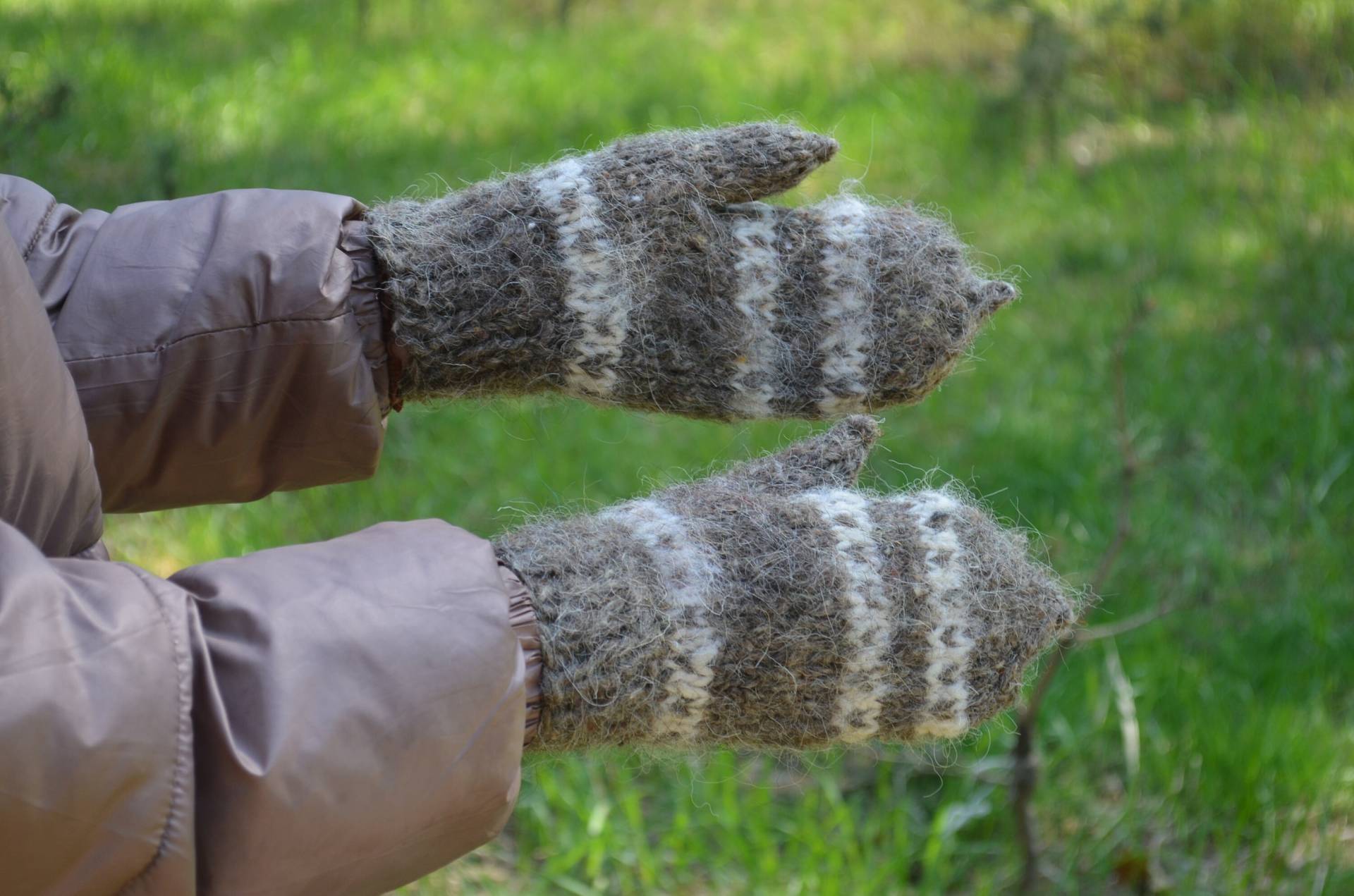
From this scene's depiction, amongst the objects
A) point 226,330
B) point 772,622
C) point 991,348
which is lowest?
point 991,348

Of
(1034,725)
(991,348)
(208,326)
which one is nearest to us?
(208,326)

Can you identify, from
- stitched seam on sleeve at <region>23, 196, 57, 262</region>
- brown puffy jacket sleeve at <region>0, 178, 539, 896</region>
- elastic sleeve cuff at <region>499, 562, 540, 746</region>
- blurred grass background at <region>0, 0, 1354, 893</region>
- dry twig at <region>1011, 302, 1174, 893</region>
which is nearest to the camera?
brown puffy jacket sleeve at <region>0, 178, 539, 896</region>

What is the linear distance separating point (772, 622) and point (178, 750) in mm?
505

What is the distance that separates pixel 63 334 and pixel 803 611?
0.82m

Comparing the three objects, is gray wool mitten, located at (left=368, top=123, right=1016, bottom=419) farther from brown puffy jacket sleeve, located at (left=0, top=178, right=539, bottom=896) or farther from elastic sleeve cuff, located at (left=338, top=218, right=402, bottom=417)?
brown puffy jacket sleeve, located at (left=0, top=178, right=539, bottom=896)

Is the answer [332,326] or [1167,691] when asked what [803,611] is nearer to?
[332,326]

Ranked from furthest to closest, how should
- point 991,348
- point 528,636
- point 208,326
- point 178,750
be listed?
point 991,348, point 208,326, point 528,636, point 178,750

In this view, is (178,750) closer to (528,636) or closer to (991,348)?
(528,636)

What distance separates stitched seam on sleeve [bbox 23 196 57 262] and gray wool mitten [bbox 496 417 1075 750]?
0.61 m

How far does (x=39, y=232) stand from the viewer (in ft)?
4.36

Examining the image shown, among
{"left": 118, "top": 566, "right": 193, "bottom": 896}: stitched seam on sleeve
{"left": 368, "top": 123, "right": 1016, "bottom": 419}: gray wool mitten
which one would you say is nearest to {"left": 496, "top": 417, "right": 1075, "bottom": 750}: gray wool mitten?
{"left": 368, "top": 123, "right": 1016, "bottom": 419}: gray wool mitten

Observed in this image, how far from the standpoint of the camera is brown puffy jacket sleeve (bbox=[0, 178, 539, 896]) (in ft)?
2.78

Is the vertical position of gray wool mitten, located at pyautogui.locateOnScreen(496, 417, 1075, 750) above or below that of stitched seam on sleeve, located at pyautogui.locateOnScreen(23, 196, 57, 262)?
below

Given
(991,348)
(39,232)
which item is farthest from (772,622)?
(991,348)
